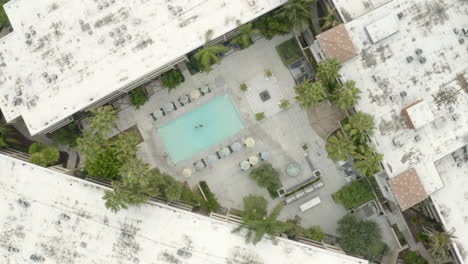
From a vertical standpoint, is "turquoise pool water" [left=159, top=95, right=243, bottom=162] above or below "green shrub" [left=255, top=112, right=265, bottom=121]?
above

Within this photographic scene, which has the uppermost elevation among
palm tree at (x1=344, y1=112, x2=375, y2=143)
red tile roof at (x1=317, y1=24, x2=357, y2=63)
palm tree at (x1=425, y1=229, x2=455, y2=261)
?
red tile roof at (x1=317, y1=24, x2=357, y2=63)

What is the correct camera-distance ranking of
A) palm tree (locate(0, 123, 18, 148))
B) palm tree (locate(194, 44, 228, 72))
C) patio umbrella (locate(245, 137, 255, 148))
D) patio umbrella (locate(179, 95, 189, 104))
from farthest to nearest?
patio umbrella (locate(179, 95, 189, 104))
patio umbrella (locate(245, 137, 255, 148))
palm tree (locate(0, 123, 18, 148))
palm tree (locate(194, 44, 228, 72))

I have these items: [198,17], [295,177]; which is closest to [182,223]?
[295,177]

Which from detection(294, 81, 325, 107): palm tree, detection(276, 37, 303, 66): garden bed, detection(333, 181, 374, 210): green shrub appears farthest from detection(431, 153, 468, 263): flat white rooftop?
detection(276, 37, 303, 66): garden bed

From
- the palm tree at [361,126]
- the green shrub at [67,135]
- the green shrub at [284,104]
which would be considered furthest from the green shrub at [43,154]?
the palm tree at [361,126]

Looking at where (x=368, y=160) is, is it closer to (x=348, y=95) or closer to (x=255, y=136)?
(x=348, y=95)

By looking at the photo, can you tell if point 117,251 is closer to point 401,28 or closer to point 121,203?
point 121,203

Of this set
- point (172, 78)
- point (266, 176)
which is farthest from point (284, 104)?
point (172, 78)

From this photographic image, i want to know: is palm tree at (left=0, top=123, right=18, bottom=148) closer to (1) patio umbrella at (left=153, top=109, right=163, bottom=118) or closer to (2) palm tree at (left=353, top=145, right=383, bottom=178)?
(1) patio umbrella at (left=153, top=109, right=163, bottom=118)
